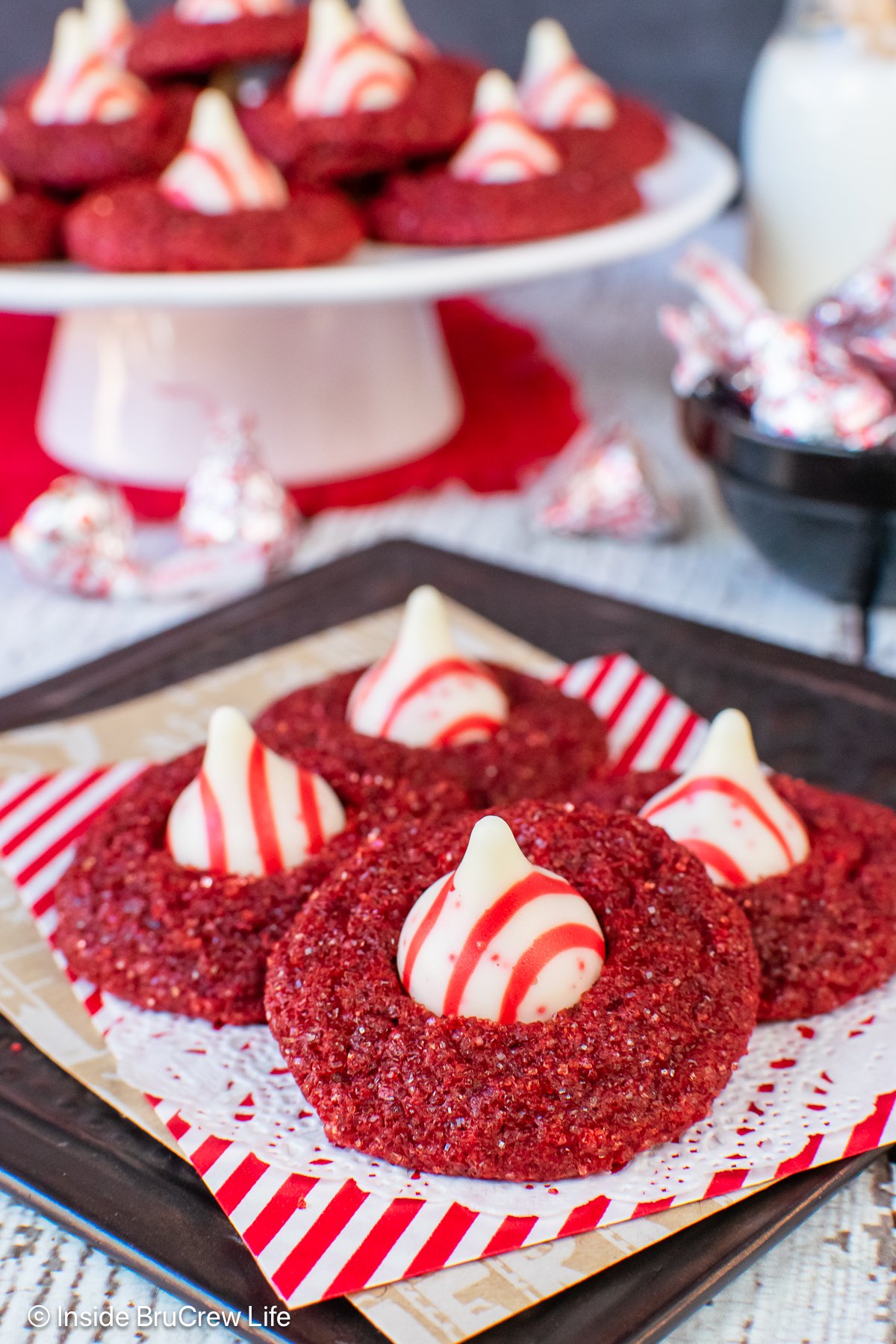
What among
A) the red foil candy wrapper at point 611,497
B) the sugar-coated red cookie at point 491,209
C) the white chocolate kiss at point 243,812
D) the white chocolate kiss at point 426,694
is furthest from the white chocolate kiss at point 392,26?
the white chocolate kiss at point 243,812

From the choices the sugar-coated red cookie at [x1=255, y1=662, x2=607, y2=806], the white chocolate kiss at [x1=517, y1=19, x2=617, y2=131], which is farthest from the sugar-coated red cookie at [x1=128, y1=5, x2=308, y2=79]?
the sugar-coated red cookie at [x1=255, y1=662, x2=607, y2=806]

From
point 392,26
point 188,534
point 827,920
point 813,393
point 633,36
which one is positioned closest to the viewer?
point 827,920

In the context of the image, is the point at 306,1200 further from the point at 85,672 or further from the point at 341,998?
the point at 85,672

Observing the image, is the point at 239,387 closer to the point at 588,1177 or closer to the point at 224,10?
the point at 224,10

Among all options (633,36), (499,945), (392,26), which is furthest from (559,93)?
(499,945)

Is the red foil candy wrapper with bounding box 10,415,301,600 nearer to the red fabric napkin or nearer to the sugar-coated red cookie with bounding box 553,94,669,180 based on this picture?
the red fabric napkin

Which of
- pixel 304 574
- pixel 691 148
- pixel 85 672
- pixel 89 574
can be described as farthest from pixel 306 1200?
pixel 691 148

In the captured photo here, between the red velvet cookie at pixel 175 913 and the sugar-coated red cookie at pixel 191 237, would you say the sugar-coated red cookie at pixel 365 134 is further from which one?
the red velvet cookie at pixel 175 913
